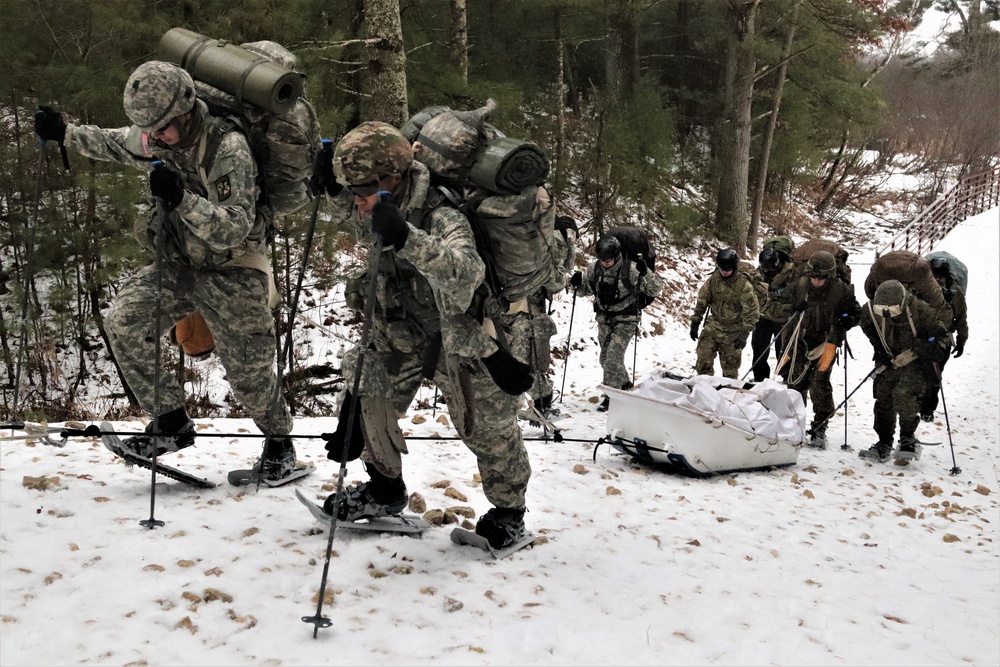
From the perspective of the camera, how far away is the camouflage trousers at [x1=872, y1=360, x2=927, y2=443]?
8.62 m

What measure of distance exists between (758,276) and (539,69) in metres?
8.26

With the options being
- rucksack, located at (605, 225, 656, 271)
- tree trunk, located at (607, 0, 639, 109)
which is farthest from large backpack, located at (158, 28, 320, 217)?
tree trunk, located at (607, 0, 639, 109)

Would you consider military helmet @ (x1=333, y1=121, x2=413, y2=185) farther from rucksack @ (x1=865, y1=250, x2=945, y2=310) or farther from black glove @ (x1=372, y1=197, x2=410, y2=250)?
rucksack @ (x1=865, y1=250, x2=945, y2=310)

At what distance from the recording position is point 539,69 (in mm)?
16766

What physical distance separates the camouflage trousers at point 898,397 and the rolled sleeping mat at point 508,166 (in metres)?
6.21

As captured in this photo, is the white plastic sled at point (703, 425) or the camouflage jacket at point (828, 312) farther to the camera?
the camouflage jacket at point (828, 312)

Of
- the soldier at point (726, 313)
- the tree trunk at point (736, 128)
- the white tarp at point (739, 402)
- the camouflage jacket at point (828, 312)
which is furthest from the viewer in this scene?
the tree trunk at point (736, 128)

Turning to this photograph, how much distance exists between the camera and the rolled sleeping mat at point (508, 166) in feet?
12.5

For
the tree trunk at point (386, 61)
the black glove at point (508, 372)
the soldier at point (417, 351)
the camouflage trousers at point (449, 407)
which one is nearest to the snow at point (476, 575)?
the soldier at point (417, 351)

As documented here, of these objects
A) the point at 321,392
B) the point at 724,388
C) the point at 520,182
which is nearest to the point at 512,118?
the point at 321,392

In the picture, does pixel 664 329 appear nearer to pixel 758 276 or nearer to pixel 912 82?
pixel 758 276

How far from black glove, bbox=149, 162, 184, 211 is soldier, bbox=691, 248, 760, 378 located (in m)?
6.87

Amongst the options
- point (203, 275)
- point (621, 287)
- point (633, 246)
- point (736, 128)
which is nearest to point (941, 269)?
point (633, 246)

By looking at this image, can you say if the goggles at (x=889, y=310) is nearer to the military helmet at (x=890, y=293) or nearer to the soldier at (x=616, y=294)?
the military helmet at (x=890, y=293)
